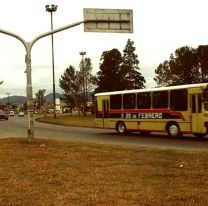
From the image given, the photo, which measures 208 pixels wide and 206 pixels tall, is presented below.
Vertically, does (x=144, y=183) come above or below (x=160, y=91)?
below

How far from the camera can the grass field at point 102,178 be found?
830 centimetres

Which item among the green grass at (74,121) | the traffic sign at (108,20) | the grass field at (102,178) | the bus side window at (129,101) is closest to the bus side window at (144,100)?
the bus side window at (129,101)

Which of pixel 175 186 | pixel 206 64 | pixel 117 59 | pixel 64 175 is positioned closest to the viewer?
pixel 175 186

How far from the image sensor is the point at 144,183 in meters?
9.83

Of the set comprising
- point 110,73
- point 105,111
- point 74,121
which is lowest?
point 74,121

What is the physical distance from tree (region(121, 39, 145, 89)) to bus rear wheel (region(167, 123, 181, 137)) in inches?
2592

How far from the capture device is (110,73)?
298 ft

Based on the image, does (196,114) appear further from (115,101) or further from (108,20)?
(108,20)

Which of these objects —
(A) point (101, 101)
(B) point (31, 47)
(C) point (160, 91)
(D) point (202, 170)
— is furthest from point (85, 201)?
(A) point (101, 101)

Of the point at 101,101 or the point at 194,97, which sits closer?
the point at 194,97

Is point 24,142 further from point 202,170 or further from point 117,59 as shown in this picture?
point 117,59

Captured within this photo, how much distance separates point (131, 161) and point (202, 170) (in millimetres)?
2509

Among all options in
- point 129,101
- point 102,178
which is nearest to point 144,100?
point 129,101

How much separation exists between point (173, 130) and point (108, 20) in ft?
25.9
